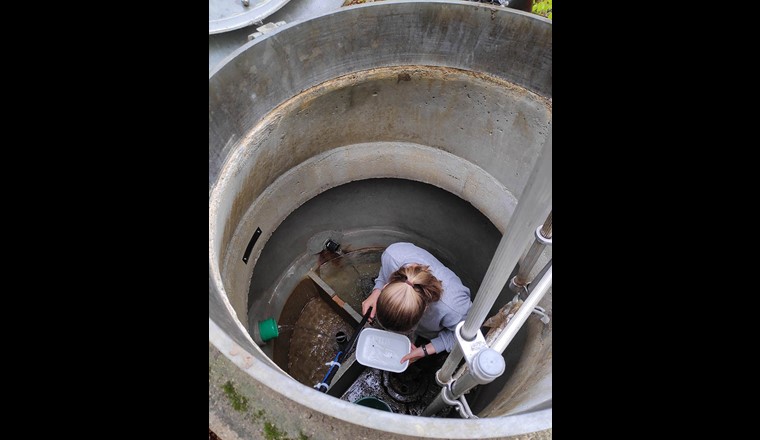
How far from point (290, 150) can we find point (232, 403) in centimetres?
198

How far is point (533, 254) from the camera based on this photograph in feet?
7.56

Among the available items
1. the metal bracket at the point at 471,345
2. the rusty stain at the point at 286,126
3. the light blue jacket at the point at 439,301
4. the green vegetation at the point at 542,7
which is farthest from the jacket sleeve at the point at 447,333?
the green vegetation at the point at 542,7

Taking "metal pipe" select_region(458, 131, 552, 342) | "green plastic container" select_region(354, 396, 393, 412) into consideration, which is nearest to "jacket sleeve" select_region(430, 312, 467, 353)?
"green plastic container" select_region(354, 396, 393, 412)

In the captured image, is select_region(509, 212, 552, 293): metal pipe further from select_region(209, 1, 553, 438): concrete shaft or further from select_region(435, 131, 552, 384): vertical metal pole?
select_region(435, 131, 552, 384): vertical metal pole

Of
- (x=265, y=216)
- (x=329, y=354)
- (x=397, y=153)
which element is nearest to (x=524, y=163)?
(x=397, y=153)

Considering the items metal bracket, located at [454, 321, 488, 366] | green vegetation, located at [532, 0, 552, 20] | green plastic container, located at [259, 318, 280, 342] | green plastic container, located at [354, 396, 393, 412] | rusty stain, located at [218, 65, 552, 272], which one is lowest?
green plastic container, located at [354, 396, 393, 412]

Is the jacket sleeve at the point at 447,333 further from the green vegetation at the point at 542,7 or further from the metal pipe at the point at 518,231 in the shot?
the green vegetation at the point at 542,7

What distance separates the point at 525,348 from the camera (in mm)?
3201

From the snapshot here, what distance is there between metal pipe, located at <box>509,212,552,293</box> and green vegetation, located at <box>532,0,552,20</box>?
3041 mm

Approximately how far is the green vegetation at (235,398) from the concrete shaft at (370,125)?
52 mm

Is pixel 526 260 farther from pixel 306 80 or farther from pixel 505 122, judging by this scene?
pixel 306 80

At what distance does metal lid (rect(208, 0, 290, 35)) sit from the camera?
11.7ft

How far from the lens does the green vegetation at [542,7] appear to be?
4.47 metres

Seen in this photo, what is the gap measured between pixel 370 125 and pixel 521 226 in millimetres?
2598
